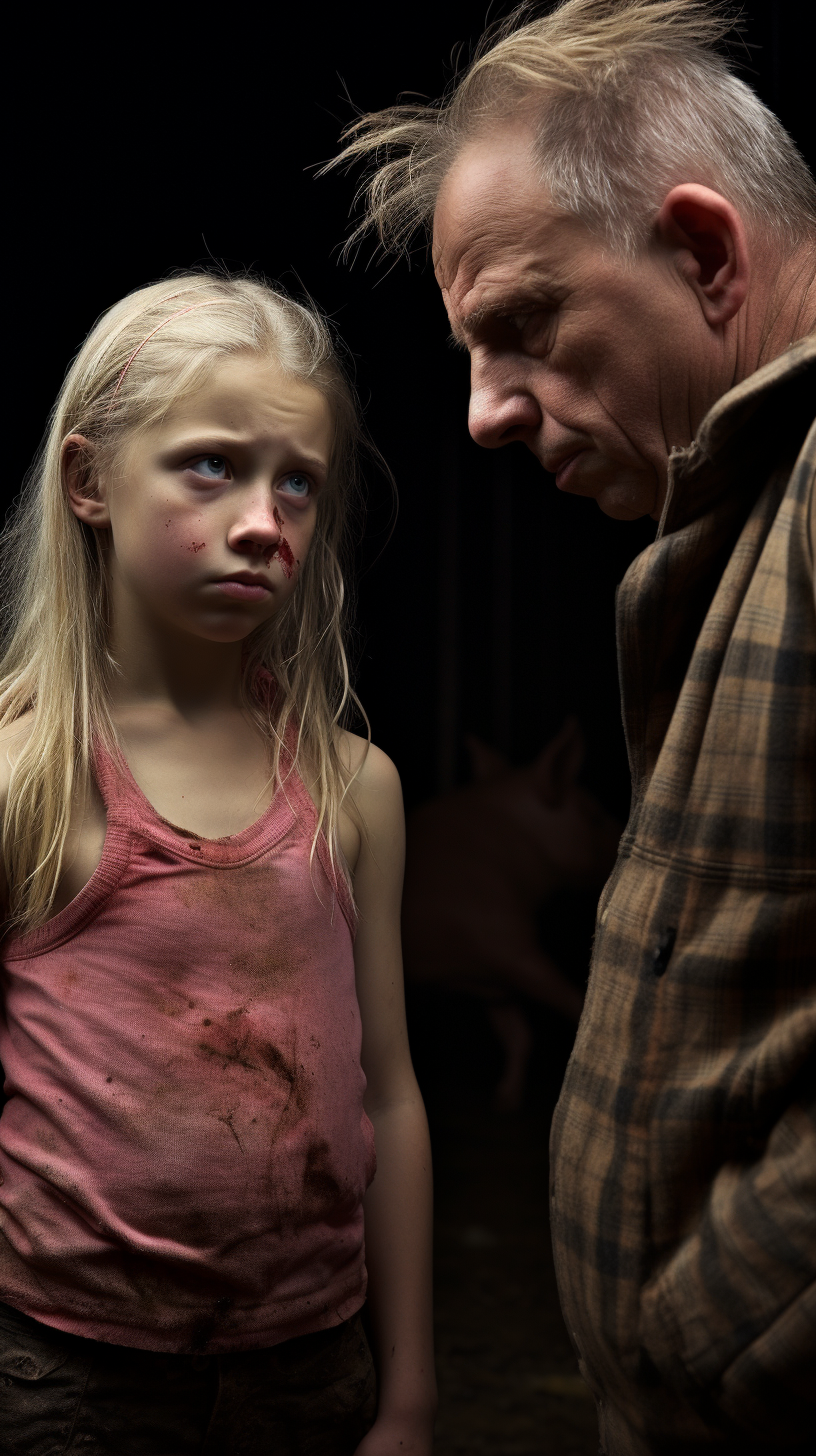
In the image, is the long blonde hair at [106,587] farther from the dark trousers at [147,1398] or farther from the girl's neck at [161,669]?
the dark trousers at [147,1398]

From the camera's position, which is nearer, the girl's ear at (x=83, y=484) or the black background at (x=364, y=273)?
the girl's ear at (x=83, y=484)

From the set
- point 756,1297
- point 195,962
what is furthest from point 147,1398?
point 756,1297

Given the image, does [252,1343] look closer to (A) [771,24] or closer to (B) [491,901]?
(B) [491,901]

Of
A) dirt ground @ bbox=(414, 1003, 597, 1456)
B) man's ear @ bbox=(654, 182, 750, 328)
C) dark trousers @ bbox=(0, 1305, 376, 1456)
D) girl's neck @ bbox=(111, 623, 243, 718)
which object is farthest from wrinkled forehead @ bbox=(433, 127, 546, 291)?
dirt ground @ bbox=(414, 1003, 597, 1456)

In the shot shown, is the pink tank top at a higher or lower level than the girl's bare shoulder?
lower

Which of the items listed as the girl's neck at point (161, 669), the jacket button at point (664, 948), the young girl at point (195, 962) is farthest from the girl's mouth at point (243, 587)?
the jacket button at point (664, 948)

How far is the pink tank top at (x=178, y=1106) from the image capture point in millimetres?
1117

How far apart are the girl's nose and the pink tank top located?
0.83 ft

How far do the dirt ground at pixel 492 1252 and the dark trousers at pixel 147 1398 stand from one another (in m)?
0.88

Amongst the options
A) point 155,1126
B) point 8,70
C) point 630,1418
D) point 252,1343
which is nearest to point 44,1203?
point 155,1126

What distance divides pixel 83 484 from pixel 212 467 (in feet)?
0.61

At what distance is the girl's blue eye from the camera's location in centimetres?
126

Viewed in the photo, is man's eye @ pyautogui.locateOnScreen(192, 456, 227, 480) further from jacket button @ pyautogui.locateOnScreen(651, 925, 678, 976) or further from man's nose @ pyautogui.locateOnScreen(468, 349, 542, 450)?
jacket button @ pyautogui.locateOnScreen(651, 925, 678, 976)

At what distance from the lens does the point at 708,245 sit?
3.40 feet
